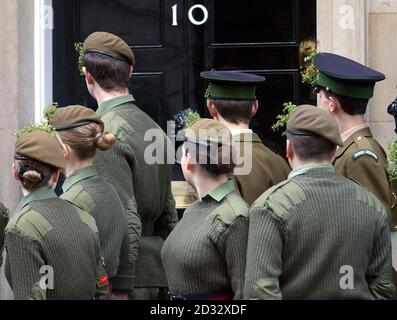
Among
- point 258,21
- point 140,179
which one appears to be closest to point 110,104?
point 140,179

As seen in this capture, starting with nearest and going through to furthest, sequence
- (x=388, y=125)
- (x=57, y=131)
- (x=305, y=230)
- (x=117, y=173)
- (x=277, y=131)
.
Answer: (x=305, y=230), (x=57, y=131), (x=117, y=173), (x=388, y=125), (x=277, y=131)

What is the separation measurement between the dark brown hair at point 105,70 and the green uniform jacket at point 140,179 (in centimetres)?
9

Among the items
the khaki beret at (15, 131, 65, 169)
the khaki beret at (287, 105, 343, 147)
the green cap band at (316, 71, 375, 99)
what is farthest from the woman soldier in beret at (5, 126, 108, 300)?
the green cap band at (316, 71, 375, 99)

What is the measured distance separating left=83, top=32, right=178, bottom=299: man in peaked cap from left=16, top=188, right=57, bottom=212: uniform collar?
994 millimetres

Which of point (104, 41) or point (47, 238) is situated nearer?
point (47, 238)

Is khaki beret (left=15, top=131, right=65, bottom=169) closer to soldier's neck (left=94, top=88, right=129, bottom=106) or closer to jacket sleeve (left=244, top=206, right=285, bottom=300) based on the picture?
jacket sleeve (left=244, top=206, right=285, bottom=300)

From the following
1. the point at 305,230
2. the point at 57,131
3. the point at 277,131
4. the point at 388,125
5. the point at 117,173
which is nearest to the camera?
the point at 305,230

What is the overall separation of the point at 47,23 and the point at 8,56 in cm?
59

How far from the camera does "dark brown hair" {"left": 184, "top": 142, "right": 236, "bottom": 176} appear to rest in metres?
5.90

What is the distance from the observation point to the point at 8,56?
988cm

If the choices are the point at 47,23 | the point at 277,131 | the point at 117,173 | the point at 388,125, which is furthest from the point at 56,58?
the point at 117,173

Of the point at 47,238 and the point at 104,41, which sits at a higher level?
the point at 104,41
